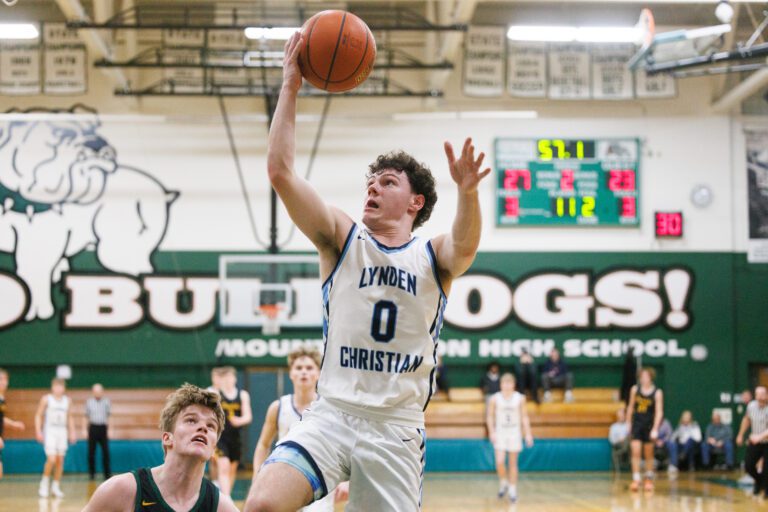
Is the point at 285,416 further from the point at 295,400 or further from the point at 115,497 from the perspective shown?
the point at 115,497

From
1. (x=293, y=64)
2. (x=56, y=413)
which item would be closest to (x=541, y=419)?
(x=56, y=413)

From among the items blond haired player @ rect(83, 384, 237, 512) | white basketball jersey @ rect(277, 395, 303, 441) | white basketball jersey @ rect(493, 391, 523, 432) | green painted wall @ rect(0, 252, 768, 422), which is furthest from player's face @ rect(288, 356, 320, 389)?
green painted wall @ rect(0, 252, 768, 422)

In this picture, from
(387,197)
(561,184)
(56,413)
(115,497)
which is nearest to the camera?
(115,497)

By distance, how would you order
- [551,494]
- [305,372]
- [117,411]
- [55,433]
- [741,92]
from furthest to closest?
[741,92], [117,411], [55,433], [551,494], [305,372]

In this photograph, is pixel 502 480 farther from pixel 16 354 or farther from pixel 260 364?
pixel 16 354

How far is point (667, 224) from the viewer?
18156 mm

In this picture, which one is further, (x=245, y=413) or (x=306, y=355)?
(x=245, y=413)

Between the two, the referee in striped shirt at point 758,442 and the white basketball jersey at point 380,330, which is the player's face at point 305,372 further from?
the referee in striped shirt at point 758,442

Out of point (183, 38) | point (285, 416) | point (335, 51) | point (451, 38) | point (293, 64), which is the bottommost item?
point (285, 416)

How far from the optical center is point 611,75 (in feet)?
59.6

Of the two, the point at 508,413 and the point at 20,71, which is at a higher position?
the point at 20,71

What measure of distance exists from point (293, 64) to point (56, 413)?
39.4ft

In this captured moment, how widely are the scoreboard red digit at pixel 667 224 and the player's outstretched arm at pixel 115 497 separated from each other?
16033mm

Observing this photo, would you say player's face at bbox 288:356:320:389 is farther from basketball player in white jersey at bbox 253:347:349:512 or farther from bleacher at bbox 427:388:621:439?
bleacher at bbox 427:388:621:439
